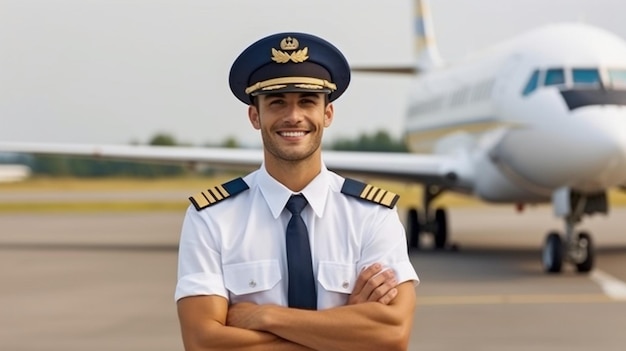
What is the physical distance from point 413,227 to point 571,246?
22.4ft

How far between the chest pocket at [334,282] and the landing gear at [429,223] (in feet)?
60.1

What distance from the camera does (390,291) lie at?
3.43 metres

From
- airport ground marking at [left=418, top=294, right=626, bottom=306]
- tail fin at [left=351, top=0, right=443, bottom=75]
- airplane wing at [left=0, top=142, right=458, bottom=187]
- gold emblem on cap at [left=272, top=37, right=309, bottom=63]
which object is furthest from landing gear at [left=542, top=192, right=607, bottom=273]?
tail fin at [left=351, top=0, right=443, bottom=75]

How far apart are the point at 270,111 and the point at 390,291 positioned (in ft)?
1.88

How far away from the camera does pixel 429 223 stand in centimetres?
2181

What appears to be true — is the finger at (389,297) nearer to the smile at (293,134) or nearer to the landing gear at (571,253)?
the smile at (293,134)

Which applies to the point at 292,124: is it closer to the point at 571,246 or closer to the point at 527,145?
the point at 571,246

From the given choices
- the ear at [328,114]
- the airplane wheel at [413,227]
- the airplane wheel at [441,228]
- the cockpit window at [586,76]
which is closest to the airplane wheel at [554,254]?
the cockpit window at [586,76]

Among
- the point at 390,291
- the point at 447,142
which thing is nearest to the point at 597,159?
the point at 447,142

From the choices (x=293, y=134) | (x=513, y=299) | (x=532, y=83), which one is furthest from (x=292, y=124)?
(x=532, y=83)

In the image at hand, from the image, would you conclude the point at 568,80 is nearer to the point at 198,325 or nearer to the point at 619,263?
the point at 619,263

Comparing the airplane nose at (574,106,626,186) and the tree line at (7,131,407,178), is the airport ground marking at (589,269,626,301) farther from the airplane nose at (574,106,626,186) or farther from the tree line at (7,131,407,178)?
the tree line at (7,131,407,178)

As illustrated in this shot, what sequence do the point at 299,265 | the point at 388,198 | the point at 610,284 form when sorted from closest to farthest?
the point at 299,265
the point at 388,198
the point at 610,284

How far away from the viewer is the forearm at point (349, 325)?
330 cm
